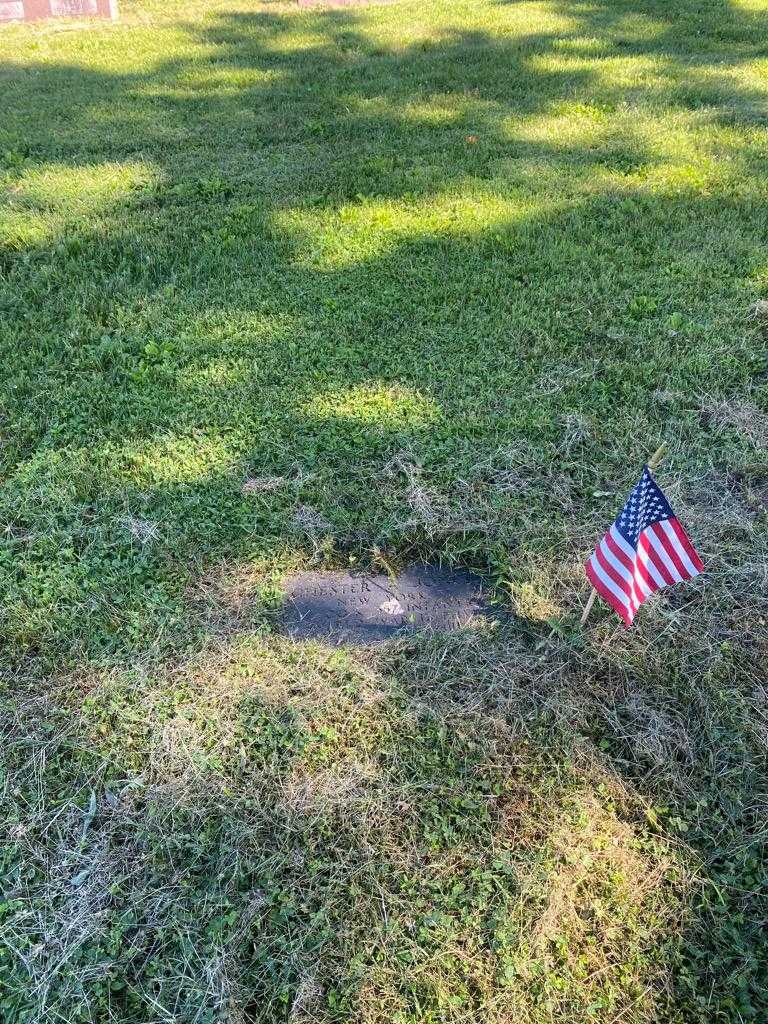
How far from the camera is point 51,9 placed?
10.5 metres

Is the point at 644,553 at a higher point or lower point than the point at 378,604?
higher

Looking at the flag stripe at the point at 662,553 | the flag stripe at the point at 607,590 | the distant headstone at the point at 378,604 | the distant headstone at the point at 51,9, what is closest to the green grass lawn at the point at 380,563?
the distant headstone at the point at 378,604

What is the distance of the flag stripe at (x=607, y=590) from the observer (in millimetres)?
2566

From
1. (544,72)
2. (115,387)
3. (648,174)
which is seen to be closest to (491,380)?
(115,387)

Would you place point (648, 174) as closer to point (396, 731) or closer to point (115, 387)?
point (115, 387)

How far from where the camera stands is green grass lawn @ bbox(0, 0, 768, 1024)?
2.15 meters

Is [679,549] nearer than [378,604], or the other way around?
[679,549]

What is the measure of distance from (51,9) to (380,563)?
11.5 metres

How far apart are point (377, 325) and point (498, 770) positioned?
2987 millimetres

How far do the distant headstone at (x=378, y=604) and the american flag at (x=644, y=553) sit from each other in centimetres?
67

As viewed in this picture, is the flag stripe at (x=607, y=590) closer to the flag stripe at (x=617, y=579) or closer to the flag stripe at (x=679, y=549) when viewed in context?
the flag stripe at (x=617, y=579)

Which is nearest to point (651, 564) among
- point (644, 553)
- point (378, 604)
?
point (644, 553)

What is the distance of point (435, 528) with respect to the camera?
131 inches

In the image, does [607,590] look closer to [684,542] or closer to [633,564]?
[633,564]
